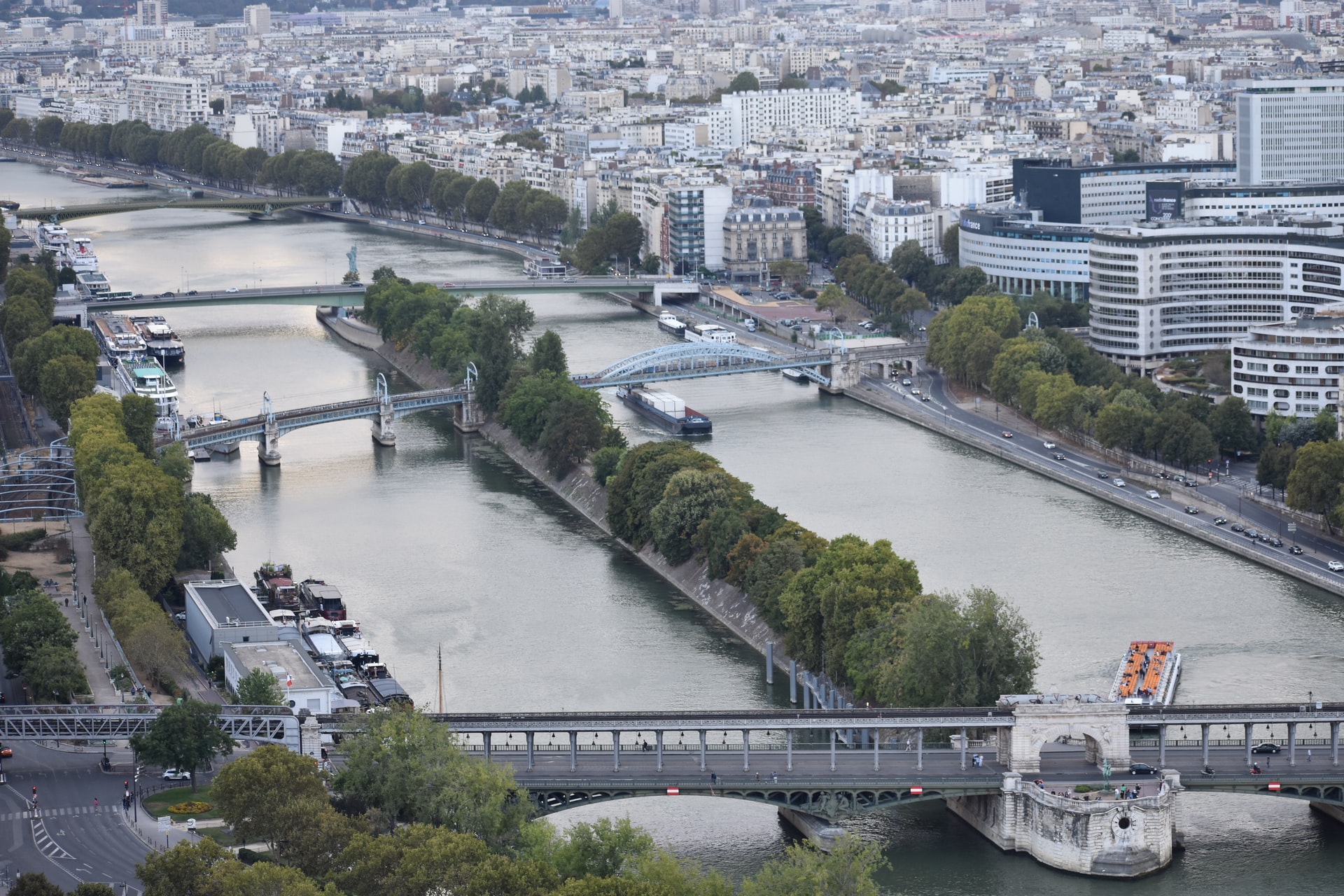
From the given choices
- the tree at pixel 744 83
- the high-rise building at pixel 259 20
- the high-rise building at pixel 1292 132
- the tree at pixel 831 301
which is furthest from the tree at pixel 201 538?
the high-rise building at pixel 259 20

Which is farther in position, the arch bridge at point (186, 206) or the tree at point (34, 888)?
the arch bridge at point (186, 206)

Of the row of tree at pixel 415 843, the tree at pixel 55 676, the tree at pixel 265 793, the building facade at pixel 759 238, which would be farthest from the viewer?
the building facade at pixel 759 238

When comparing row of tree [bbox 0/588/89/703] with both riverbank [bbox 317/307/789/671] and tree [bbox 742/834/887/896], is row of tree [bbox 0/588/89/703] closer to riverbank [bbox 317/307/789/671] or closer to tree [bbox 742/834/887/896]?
riverbank [bbox 317/307/789/671]

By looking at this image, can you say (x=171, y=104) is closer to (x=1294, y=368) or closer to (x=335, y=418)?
(x=335, y=418)

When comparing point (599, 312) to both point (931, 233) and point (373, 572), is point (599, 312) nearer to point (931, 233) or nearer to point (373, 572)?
point (931, 233)

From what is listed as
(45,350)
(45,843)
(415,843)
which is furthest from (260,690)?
(45,350)

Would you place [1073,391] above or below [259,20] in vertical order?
below

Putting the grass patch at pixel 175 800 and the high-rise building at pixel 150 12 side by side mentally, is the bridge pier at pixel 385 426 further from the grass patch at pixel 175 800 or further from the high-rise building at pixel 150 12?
the high-rise building at pixel 150 12
